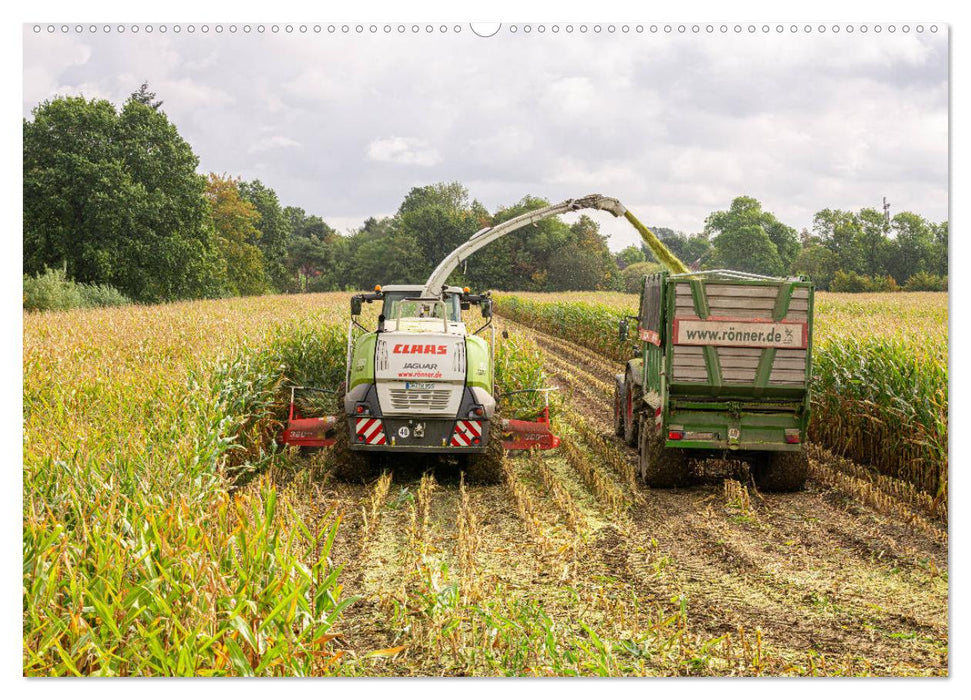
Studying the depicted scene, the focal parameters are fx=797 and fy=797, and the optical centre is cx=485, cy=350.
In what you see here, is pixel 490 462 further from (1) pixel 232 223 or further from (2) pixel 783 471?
(1) pixel 232 223

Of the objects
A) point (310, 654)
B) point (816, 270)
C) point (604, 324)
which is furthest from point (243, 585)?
point (604, 324)

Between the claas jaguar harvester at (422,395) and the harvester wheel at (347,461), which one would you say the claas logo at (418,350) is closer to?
the claas jaguar harvester at (422,395)

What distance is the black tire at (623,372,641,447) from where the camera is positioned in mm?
10172

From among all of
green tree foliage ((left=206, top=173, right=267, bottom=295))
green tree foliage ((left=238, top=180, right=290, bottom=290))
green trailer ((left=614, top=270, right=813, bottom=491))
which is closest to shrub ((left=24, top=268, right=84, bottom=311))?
green tree foliage ((left=206, top=173, right=267, bottom=295))

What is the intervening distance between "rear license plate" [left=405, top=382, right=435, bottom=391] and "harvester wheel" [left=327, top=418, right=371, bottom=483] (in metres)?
0.90

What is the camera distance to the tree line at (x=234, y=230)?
450 cm

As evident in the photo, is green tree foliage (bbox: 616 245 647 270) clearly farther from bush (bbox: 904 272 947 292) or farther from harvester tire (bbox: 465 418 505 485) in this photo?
bush (bbox: 904 272 947 292)

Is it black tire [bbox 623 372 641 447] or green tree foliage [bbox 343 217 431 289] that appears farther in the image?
black tire [bbox 623 372 641 447]

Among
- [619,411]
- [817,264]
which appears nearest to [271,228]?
[817,264]

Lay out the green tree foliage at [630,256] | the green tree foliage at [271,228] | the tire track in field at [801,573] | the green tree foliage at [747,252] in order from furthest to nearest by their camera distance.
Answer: the green tree foliage at [630,256] → the green tree foliage at [747,252] → the green tree foliage at [271,228] → the tire track in field at [801,573]

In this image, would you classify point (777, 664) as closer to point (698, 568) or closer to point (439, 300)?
point (698, 568)

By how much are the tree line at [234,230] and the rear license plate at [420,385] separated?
1.46 meters

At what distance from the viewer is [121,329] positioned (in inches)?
315

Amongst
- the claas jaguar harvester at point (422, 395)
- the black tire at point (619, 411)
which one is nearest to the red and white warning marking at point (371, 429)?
the claas jaguar harvester at point (422, 395)
